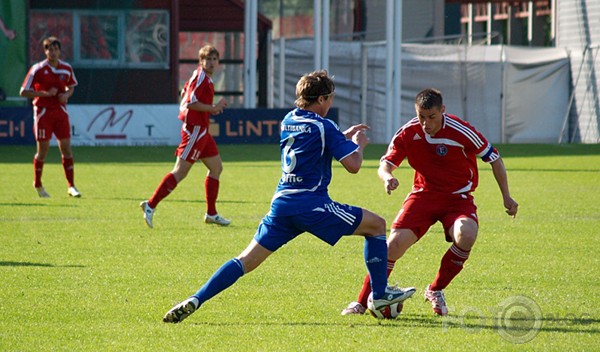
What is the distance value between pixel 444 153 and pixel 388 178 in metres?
0.58

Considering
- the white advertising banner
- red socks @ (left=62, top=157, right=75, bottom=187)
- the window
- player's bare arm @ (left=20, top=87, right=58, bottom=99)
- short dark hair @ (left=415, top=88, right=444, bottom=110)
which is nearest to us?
short dark hair @ (left=415, top=88, right=444, bottom=110)

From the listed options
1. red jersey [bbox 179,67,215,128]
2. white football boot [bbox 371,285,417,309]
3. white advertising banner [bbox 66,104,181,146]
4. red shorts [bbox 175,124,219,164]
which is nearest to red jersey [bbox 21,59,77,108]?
red jersey [bbox 179,67,215,128]

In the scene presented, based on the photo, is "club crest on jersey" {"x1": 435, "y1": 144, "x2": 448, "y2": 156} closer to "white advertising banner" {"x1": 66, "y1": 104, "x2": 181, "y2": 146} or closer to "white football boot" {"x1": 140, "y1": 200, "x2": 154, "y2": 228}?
"white football boot" {"x1": 140, "y1": 200, "x2": 154, "y2": 228}

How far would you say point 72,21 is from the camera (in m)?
34.9

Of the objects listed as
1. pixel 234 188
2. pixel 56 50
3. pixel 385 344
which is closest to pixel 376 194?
pixel 234 188

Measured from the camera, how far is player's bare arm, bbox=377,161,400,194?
6.85m

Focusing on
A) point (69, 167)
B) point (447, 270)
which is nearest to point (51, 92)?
point (69, 167)

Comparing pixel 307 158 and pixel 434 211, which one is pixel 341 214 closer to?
pixel 307 158

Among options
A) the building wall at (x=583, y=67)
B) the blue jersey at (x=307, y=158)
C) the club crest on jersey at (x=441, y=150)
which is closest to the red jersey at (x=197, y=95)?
the club crest on jersey at (x=441, y=150)

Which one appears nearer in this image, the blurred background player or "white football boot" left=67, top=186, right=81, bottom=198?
"white football boot" left=67, top=186, right=81, bottom=198

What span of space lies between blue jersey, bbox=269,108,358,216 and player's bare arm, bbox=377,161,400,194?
37cm

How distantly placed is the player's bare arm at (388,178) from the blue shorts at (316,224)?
27cm

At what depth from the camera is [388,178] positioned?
6992 mm

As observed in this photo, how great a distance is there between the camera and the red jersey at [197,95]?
40.7 feet
